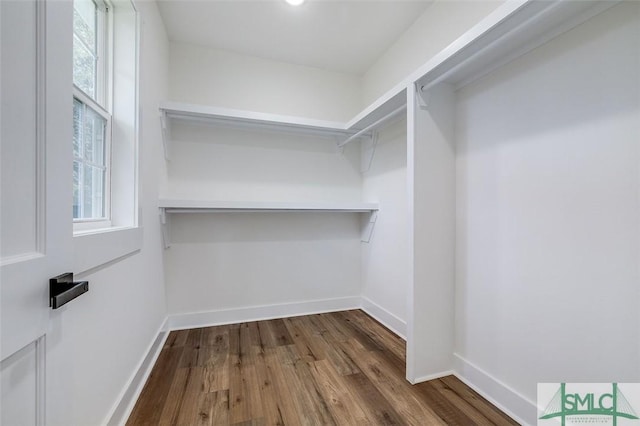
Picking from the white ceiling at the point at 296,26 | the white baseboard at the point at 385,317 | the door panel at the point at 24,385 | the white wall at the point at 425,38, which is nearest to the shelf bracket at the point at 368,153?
the white wall at the point at 425,38

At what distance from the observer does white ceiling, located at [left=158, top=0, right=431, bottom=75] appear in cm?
190

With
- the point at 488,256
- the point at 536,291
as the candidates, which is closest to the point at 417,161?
the point at 488,256

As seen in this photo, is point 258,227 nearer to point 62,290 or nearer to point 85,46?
point 85,46

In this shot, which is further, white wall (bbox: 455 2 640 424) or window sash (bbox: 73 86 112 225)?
window sash (bbox: 73 86 112 225)

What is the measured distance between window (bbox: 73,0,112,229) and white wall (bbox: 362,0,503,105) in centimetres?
202

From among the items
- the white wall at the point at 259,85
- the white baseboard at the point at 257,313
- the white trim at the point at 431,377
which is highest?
the white wall at the point at 259,85

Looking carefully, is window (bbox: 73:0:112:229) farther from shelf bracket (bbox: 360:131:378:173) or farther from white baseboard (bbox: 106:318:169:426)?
shelf bracket (bbox: 360:131:378:173)

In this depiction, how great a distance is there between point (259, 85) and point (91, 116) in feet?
5.28

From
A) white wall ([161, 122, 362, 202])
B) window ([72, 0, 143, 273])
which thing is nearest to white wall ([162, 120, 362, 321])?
white wall ([161, 122, 362, 202])

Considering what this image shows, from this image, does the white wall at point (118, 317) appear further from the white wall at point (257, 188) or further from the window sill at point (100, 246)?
the white wall at point (257, 188)

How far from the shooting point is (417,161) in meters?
1.56

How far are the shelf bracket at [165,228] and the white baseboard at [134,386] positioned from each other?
680 mm

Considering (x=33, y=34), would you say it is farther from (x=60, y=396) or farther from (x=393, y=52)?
(x=393, y=52)

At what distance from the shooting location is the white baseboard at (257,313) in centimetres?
228
